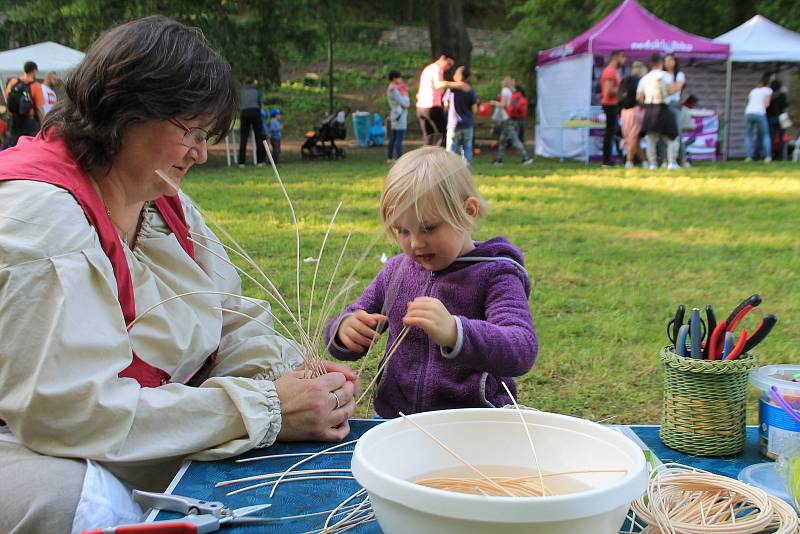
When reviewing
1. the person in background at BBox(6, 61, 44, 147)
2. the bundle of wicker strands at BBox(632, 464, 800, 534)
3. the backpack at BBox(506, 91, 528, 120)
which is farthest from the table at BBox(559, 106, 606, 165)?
the bundle of wicker strands at BBox(632, 464, 800, 534)

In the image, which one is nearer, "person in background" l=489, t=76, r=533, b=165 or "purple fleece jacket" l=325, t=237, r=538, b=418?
"purple fleece jacket" l=325, t=237, r=538, b=418

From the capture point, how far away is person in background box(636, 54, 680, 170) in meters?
10.6

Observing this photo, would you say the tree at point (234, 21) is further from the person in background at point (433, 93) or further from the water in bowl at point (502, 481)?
the water in bowl at point (502, 481)

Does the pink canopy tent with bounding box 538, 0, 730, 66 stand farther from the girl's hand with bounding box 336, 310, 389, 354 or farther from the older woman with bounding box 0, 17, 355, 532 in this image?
the older woman with bounding box 0, 17, 355, 532

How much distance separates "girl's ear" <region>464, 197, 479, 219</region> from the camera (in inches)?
67.0

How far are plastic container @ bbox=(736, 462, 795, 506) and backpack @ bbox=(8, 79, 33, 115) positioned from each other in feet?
35.8

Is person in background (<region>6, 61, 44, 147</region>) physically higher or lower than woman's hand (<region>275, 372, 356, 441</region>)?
higher

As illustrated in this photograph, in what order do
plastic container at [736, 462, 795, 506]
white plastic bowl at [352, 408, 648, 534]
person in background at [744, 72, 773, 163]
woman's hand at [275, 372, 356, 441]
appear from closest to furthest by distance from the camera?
white plastic bowl at [352, 408, 648, 534] < plastic container at [736, 462, 795, 506] < woman's hand at [275, 372, 356, 441] < person in background at [744, 72, 773, 163]

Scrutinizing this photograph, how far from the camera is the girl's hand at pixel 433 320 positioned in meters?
1.40

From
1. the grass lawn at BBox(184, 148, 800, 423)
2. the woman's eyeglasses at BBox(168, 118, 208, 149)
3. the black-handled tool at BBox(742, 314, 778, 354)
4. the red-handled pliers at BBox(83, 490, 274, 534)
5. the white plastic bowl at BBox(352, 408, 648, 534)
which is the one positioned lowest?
the grass lawn at BBox(184, 148, 800, 423)

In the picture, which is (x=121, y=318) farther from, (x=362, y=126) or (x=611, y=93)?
(x=362, y=126)

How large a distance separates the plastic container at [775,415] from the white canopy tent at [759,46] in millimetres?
12760

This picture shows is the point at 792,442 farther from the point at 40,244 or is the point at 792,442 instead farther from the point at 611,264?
the point at 611,264

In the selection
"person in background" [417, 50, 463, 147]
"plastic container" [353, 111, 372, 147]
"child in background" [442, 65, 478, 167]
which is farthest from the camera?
"plastic container" [353, 111, 372, 147]
